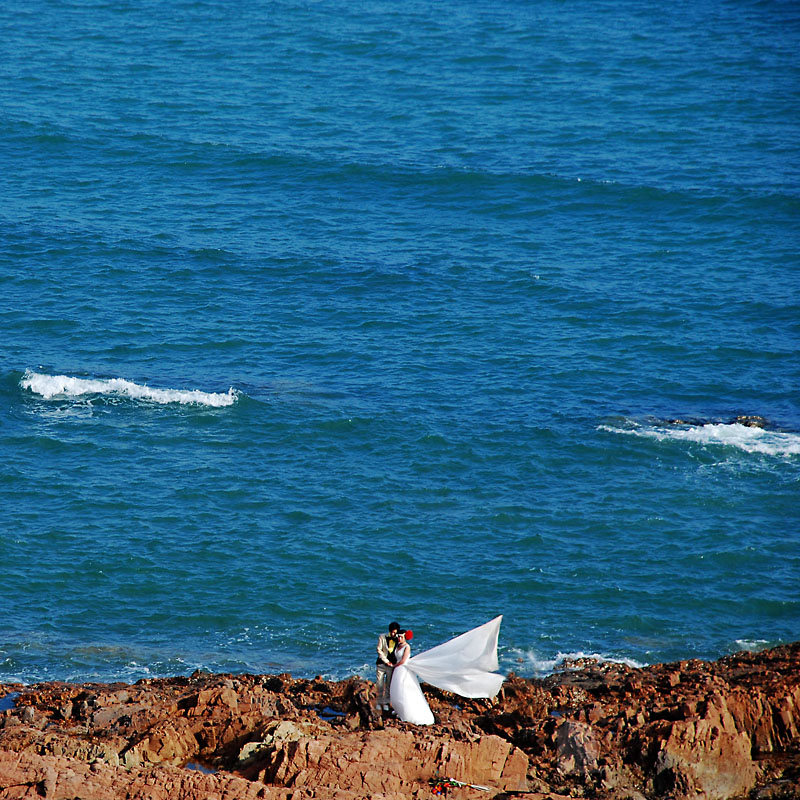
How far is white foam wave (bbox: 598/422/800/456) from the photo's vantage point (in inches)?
1631

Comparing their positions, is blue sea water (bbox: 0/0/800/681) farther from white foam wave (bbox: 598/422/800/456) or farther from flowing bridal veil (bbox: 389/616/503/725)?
flowing bridal veil (bbox: 389/616/503/725)

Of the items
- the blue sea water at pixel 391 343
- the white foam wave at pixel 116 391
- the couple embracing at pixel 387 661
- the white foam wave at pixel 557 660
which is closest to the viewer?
the couple embracing at pixel 387 661

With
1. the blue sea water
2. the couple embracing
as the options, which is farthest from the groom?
the blue sea water

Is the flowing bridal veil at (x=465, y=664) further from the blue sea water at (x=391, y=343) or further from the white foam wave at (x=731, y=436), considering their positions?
the white foam wave at (x=731, y=436)

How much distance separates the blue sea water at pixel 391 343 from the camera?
1281 inches

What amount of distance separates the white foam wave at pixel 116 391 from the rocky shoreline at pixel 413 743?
811 inches

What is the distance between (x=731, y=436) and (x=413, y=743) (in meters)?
26.7

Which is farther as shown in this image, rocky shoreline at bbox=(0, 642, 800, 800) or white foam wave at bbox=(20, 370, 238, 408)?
white foam wave at bbox=(20, 370, 238, 408)

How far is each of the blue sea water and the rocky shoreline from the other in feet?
20.2

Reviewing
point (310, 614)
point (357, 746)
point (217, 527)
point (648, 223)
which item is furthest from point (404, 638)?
point (648, 223)

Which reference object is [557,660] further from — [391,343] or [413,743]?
[391,343]

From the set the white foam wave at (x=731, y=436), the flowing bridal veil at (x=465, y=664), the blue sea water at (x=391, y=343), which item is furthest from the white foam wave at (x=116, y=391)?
the flowing bridal veil at (x=465, y=664)

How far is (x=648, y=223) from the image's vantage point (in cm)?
6381

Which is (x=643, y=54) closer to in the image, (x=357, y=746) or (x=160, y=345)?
(x=160, y=345)
